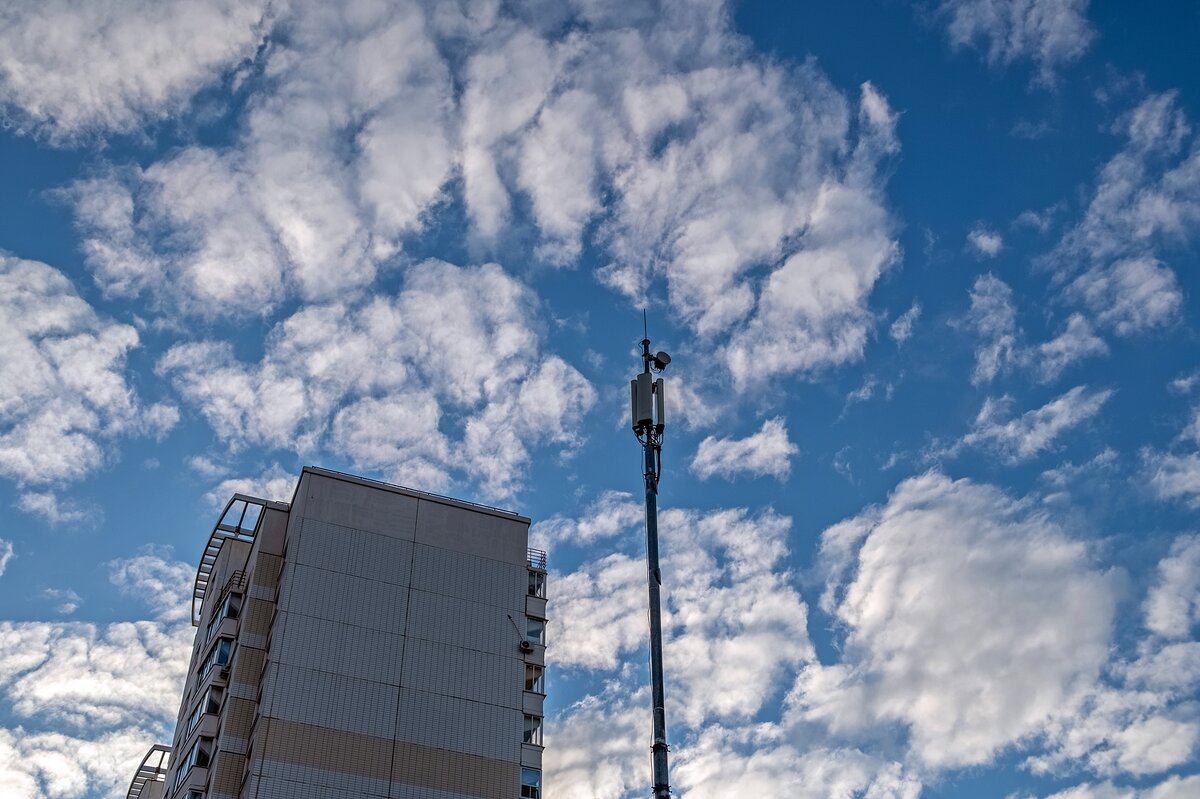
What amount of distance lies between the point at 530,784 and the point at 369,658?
1051cm

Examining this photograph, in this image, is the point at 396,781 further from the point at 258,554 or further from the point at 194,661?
the point at 194,661

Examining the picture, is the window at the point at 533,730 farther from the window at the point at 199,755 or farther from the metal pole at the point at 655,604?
the metal pole at the point at 655,604

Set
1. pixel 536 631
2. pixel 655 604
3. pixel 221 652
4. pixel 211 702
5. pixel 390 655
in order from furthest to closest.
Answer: pixel 536 631 → pixel 221 652 → pixel 390 655 → pixel 211 702 → pixel 655 604

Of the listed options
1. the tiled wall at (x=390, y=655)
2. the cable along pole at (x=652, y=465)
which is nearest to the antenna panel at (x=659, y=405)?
the cable along pole at (x=652, y=465)

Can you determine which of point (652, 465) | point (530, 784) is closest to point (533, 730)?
point (530, 784)

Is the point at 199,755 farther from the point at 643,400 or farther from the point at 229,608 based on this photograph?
the point at 643,400

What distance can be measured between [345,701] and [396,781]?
15.6 feet

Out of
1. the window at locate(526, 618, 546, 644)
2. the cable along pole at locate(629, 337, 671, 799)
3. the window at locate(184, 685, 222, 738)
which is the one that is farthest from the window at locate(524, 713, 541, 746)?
the cable along pole at locate(629, 337, 671, 799)

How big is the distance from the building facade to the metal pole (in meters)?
31.4

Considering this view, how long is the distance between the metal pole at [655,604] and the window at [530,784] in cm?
3284

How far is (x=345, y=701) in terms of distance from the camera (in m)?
62.6

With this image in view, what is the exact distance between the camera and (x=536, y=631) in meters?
69.5

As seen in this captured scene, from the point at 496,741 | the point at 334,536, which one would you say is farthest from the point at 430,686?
the point at 334,536

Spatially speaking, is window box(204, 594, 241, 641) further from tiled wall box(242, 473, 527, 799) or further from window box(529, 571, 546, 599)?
window box(529, 571, 546, 599)
